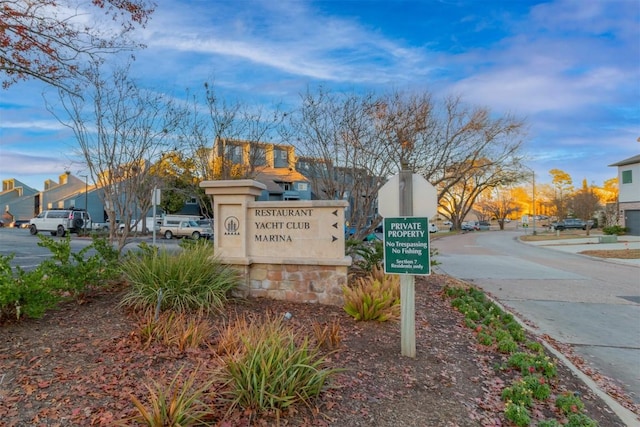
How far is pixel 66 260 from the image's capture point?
529 centimetres

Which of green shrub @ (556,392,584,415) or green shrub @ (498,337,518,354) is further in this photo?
green shrub @ (498,337,518,354)

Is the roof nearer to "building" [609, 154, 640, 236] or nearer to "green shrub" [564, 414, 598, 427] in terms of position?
"building" [609, 154, 640, 236]

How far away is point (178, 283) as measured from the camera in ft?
17.8

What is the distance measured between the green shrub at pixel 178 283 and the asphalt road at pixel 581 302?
5081 millimetres

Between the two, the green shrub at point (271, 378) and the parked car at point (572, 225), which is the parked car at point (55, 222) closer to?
the green shrub at point (271, 378)

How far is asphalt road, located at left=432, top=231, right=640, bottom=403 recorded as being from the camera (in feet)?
18.4

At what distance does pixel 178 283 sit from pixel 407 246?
311cm

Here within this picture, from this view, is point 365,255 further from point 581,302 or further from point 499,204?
point 499,204

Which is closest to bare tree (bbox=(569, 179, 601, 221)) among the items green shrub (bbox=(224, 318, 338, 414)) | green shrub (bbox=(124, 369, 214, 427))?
green shrub (bbox=(224, 318, 338, 414))

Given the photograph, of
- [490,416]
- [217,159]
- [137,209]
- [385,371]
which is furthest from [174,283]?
[217,159]

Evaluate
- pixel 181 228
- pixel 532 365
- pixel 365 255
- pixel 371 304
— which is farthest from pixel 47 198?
pixel 532 365

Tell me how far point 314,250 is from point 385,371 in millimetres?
2839

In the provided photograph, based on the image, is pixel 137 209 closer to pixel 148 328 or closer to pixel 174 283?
pixel 174 283

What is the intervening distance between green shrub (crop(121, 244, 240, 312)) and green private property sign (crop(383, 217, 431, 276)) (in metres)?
2.51
